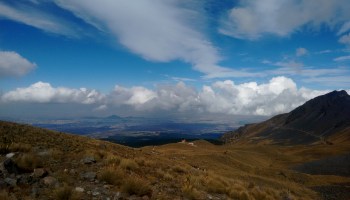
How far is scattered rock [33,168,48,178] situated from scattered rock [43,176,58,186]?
0.82 feet

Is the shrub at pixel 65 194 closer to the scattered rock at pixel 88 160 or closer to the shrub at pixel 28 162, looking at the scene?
the shrub at pixel 28 162

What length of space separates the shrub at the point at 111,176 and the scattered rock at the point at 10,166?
3212 mm

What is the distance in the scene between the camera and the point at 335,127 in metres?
188

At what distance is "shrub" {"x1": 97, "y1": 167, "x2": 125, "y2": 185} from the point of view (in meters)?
13.0

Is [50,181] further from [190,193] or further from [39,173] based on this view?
[190,193]

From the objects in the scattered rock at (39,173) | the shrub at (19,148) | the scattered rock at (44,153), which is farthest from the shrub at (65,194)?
the shrub at (19,148)

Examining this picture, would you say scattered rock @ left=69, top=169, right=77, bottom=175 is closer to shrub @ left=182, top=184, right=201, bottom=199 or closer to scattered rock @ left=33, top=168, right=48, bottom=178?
scattered rock @ left=33, top=168, right=48, bottom=178

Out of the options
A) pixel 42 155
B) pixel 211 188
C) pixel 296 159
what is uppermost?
pixel 42 155

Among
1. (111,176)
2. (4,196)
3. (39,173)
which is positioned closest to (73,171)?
(39,173)

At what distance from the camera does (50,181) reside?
38.7 ft

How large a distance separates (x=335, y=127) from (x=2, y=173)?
204660mm

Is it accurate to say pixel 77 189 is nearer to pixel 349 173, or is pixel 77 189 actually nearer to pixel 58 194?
pixel 58 194

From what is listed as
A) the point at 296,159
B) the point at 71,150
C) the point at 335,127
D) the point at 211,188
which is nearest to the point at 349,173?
the point at 296,159

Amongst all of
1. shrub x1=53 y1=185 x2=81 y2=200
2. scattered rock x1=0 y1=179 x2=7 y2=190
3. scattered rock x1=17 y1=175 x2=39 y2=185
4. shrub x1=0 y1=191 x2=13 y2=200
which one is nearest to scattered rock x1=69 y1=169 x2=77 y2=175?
scattered rock x1=17 y1=175 x2=39 y2=185
